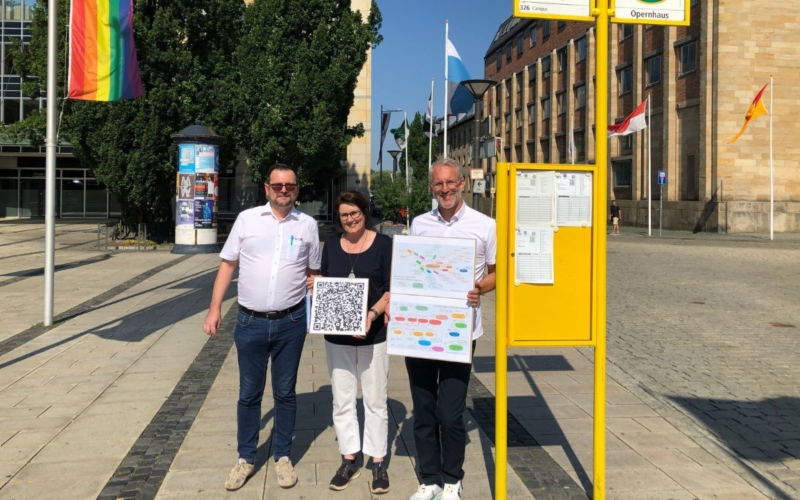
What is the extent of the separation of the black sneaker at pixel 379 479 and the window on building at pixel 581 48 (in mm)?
48323

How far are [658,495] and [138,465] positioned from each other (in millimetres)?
3118

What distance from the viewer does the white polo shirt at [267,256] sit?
4121 mm

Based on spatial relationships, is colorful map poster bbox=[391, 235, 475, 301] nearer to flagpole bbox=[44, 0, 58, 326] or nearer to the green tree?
flagpole bbox=[44, 0, 58, 326]

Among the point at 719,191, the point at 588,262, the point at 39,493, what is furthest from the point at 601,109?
the point at 719,191

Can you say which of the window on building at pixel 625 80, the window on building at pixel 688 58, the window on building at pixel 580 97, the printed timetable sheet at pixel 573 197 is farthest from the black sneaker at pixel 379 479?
the window on building at pixel 580 97

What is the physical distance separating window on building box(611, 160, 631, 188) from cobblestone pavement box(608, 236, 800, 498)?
26.1 meters

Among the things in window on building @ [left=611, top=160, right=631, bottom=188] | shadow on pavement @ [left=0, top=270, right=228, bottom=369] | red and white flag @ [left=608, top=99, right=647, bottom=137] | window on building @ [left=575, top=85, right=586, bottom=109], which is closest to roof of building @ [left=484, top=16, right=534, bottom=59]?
window on building @ [left=575, top=85, right=586, bottom=109]

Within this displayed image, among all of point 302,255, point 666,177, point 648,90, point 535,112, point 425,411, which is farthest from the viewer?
point 535,112

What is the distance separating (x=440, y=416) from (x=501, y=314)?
2.27ft

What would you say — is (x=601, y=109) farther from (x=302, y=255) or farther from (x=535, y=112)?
(x=535, y=112)

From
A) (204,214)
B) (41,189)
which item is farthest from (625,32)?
(41,189)

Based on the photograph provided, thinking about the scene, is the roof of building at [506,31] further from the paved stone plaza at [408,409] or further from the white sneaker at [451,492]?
the white sneaker at [451,492]

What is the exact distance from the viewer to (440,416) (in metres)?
3.87

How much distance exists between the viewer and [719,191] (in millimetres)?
33062
